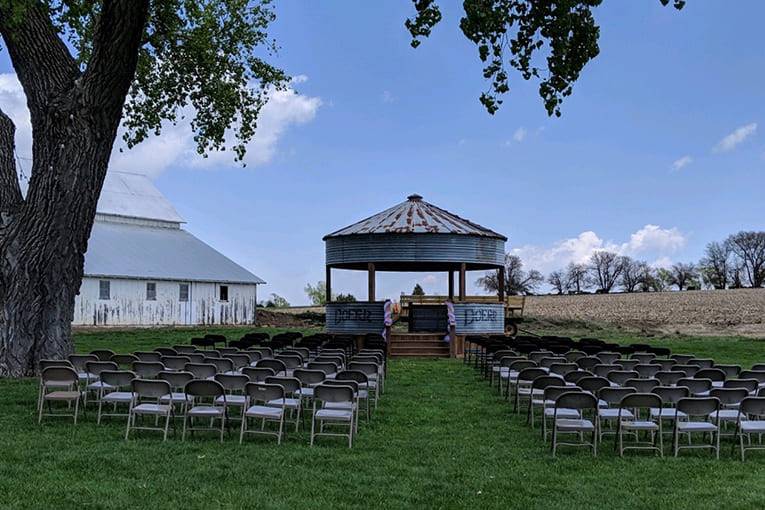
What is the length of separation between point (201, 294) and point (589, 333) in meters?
18.6

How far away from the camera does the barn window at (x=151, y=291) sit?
36.8 m

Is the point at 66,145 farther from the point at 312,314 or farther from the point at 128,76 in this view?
the point at 312,314

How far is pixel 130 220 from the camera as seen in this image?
4194 centimetres

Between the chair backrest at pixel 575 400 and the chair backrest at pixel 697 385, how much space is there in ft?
7.49

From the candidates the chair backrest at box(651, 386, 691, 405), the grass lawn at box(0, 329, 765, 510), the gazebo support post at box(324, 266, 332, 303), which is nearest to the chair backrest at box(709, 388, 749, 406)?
the chair backrest at box(651, 386, 691, 405)

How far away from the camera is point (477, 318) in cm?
2423

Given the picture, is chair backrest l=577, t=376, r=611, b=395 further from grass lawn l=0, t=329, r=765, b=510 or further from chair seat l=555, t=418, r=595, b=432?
chair seat l=555, t=418, r=595, b=432

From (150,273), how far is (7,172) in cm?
2086

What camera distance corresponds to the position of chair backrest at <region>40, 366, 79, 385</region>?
9.97 metres

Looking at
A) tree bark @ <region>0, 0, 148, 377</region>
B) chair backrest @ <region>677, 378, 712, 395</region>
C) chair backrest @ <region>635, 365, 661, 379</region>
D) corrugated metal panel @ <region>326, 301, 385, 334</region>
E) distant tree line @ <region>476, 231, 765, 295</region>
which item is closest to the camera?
chair backrest @ <region>677, 378, 712, 395</region>

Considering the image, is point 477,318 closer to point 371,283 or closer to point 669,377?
point 371,283

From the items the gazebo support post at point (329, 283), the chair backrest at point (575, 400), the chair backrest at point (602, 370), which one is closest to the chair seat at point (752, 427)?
the chair backrest at point (575, 400)

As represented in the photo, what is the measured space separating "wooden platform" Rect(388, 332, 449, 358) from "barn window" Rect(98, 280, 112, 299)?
1662cm

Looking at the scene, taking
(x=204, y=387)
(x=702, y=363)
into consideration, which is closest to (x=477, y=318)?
(x=702, y=363)
